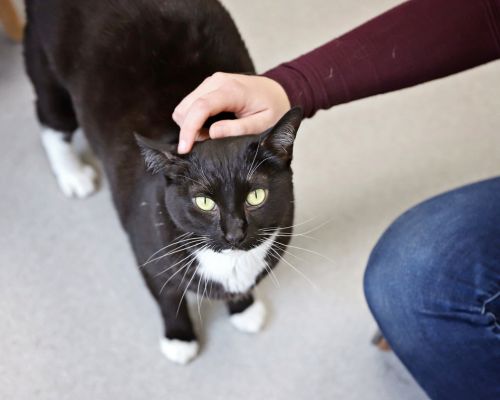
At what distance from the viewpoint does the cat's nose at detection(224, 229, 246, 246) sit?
81 cm

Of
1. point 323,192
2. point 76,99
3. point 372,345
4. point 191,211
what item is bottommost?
point 372,345

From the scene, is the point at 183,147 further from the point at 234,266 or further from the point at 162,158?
the point at 234,266

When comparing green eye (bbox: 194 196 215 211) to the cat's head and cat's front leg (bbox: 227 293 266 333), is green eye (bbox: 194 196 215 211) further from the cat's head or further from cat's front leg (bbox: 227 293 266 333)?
cat's front leg (bbox: 227 293 266 333)

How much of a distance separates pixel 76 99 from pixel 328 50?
0.56 meters

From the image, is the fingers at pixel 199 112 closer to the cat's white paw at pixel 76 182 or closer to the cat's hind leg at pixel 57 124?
the cat's hind leg at pixel 57 124

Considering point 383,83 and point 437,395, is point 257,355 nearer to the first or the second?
point 437,395

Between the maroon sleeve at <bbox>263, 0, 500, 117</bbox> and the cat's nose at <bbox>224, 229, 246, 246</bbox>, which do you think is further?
the maroon sleeve at <bbox>263, 0, 500, 117</bbox>

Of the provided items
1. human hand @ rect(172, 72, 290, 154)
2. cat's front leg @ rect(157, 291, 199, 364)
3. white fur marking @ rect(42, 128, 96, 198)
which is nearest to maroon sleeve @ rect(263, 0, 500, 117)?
human hand @ rect(172, 72, 290, 154)

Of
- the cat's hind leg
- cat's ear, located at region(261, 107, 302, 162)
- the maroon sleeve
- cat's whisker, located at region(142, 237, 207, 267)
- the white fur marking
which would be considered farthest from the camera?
the white fur marking

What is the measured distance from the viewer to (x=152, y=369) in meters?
1.28

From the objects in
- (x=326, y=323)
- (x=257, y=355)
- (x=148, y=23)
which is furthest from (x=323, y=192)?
(x=148, y=23)

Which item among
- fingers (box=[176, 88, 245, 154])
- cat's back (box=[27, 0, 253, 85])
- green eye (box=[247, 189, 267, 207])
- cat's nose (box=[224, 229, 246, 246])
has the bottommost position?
cat's nose (box=[224, 229, 246, 246])

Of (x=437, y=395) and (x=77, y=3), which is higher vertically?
(x=77, y=3)

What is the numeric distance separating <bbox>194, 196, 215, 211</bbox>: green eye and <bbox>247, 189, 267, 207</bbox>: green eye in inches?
2.2
